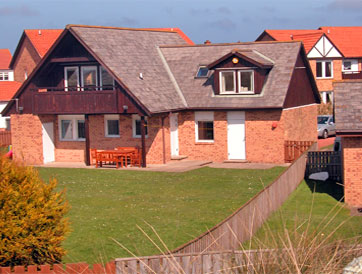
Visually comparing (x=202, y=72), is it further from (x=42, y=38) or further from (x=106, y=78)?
(x=42, y=38)

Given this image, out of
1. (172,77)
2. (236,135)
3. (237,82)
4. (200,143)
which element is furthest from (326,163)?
(172,77)

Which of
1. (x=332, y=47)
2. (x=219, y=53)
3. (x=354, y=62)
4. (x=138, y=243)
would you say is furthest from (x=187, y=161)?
(x=354, y=62)

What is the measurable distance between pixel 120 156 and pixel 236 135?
5.86m

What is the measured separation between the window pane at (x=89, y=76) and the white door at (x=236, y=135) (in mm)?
7021

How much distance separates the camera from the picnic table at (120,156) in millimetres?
31141

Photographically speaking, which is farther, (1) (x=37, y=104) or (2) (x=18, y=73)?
(2) (x=18, y=73)

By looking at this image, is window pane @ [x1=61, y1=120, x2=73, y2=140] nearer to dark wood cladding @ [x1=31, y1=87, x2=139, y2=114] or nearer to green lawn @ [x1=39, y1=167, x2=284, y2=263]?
dark wood cladding @ [x1=31, y1=87, x2=139, y2=114]

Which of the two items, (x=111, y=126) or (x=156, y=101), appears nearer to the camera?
(x=156, y=101)

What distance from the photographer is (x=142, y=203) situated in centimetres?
2191

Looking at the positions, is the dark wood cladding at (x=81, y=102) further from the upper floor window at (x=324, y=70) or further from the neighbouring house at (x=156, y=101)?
the upper floor window at (x=324, y=70)

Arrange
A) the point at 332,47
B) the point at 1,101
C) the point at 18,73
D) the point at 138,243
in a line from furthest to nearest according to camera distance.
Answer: the point at 18,73
the point at 332,47
the point at 1,101
the point at 138,243

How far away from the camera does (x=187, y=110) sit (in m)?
Result: 33.2

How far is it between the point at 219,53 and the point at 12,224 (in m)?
24.3

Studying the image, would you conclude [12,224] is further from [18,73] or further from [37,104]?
[18,73]
